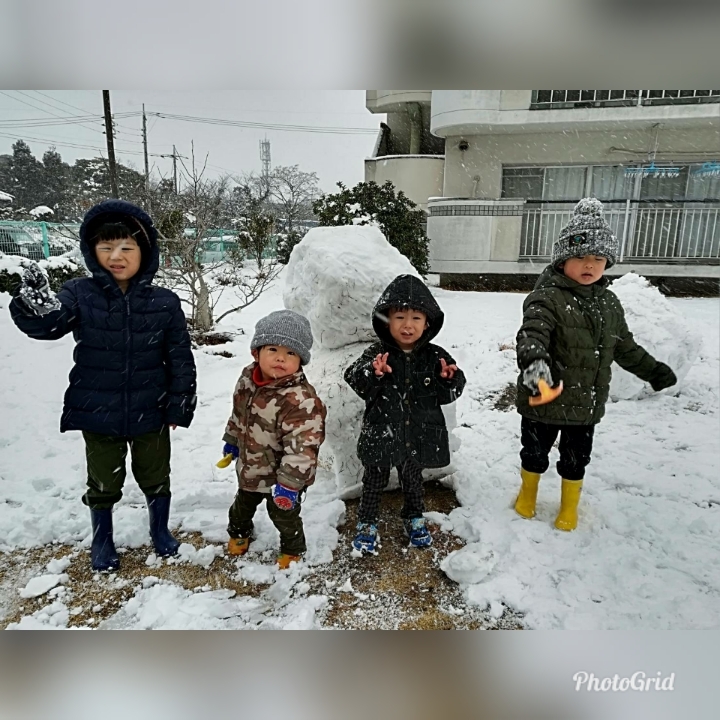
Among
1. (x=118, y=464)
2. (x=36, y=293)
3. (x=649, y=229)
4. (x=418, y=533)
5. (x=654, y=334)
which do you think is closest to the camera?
(x=36, y=293)

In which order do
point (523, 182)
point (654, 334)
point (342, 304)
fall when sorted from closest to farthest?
point (342, 304) → point (523, 182) → point (654, 334)

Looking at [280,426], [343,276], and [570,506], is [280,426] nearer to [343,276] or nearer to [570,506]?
[343,276]

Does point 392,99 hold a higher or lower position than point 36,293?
higher

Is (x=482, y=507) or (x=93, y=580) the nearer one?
(x=93, y=580)

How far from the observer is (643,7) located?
0.84 meters

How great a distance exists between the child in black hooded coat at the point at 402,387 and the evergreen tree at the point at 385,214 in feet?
1.19

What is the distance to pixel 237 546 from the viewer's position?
1464mm

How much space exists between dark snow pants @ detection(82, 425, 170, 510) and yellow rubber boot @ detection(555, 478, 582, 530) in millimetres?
1257

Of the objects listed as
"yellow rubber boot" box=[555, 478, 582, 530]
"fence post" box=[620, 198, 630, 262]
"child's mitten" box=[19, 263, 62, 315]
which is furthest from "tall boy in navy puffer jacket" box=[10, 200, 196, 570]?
"fence post" box=[620, 198, 630, 262]

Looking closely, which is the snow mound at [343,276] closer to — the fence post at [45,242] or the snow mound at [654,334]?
the fence post at [45,242]

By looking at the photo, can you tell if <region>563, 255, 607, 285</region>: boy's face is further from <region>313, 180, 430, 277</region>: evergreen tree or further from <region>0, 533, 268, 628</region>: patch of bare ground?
<region>0, 533, 268, 628</region>: patch of bare ground

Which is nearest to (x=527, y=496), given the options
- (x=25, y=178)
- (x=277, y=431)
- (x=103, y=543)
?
(x=277, y=431)

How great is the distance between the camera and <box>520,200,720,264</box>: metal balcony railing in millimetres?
1769

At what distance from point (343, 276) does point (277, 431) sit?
566 millimetres
